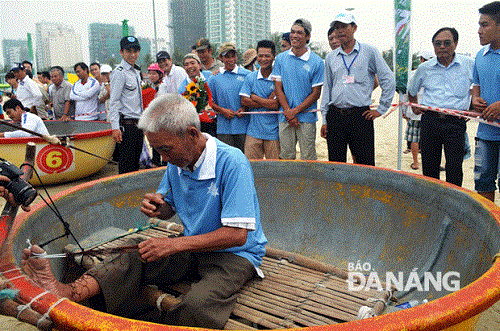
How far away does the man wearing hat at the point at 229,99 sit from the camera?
5176 millimetres

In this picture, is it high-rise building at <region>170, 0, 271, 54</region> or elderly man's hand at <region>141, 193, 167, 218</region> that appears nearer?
elderly man's hand at <region>141, 193, 167, 218</region>

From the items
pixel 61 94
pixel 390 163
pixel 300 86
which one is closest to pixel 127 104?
pixel 300 86

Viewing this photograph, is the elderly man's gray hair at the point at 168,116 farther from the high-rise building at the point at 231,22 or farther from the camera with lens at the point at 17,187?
the high-rise building at the point at 231,22

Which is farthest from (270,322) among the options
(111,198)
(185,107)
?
(111,198)

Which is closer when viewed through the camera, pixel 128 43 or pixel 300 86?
pixel 300 86

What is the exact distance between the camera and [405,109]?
23.6 ft

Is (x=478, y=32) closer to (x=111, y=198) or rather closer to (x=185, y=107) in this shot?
(x=185, y=107)

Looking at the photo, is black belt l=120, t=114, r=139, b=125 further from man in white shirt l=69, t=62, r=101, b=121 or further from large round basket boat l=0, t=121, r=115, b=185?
man in white shirt l=69, t=62, r=101, b=121

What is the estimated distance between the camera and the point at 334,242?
3.48 m

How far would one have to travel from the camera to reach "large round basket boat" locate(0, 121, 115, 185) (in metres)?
5.97

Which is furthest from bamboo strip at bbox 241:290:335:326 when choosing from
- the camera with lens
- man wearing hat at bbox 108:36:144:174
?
man wearing hat at bbox 108:36:144:174

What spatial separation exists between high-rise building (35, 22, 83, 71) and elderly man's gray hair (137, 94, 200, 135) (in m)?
95.4

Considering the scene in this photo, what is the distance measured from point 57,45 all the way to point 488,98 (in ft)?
343

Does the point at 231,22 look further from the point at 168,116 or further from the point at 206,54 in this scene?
the point at 168,116
